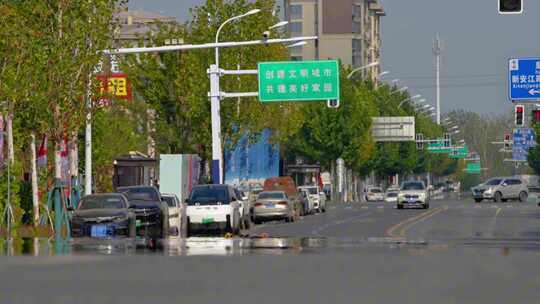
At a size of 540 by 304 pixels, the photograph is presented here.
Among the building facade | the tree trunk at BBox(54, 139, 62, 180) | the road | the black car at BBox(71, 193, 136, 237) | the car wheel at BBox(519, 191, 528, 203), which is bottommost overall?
the car wheel at BBox(519, 191, 528, 203)

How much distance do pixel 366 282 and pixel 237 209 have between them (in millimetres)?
26153

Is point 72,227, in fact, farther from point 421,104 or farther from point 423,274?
point 421,104

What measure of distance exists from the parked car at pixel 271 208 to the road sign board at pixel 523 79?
71.9 feet

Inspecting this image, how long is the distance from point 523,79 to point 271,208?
2361 cm

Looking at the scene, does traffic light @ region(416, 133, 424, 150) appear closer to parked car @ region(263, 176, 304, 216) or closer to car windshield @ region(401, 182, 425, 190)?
car windshield @ region(401, 182, 425, 190)

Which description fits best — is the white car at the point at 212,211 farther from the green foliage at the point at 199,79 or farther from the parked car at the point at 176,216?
the green foliage at the point at 199,79

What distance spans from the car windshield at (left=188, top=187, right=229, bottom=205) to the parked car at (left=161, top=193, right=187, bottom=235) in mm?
541

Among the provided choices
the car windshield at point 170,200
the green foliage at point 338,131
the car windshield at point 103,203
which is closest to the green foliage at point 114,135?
the car windshield at point 170,200

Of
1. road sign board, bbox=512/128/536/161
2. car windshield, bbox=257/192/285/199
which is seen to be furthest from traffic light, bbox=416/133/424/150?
car windshield, bbox=257/192/285/199

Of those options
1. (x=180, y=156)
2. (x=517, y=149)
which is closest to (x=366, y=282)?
(x=180, y=156)

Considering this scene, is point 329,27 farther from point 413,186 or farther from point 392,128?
point 413,186

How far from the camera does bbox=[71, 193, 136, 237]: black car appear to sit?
37094mm

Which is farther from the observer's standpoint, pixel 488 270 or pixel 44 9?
pixel 44 9

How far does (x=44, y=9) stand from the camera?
43.7 m
